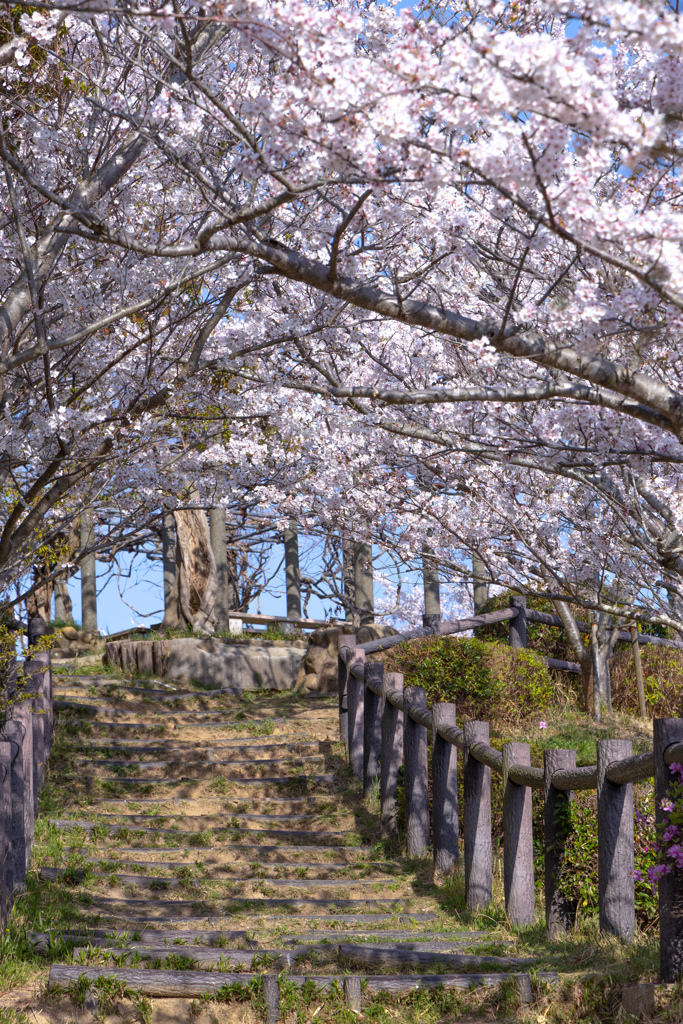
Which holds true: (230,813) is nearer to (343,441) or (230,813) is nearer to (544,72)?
(343,441)

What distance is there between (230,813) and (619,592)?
4.98 m

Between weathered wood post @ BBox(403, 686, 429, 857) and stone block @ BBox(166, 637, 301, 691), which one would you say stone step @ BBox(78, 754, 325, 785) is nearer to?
weathered wood post @ BBox(403, 686, 429, 857)

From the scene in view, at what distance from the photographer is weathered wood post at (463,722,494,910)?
20.6 ft

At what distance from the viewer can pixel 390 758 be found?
8336mm

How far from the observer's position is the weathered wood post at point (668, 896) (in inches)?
160

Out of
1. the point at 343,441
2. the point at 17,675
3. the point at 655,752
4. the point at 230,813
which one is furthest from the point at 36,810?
the point at 655,752

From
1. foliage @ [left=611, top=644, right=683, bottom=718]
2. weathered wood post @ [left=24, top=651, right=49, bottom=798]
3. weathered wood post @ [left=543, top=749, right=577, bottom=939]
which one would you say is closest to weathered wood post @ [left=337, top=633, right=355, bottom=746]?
weathered wood post @ [left=24, top=651, right=49, bottom=798]

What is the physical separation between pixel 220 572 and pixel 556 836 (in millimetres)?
11690

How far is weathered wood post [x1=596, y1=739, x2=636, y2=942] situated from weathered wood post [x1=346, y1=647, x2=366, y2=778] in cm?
479

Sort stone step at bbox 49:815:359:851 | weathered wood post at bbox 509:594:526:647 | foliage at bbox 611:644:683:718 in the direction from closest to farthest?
1. stone step at bbox 49:815:359:851
2. foliage at bbox 611:644:683:718
3. weathered wood post at bbox 509:594:526:647

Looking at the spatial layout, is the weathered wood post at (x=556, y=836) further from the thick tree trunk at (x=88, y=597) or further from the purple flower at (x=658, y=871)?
the thick tree trunk at (x=88, y=597)

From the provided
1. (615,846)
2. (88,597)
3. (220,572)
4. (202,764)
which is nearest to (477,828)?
(615,846)

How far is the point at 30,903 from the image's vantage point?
19.8ft

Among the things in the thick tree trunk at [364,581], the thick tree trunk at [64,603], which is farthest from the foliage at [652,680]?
the thick tree trunk at [64,603]
